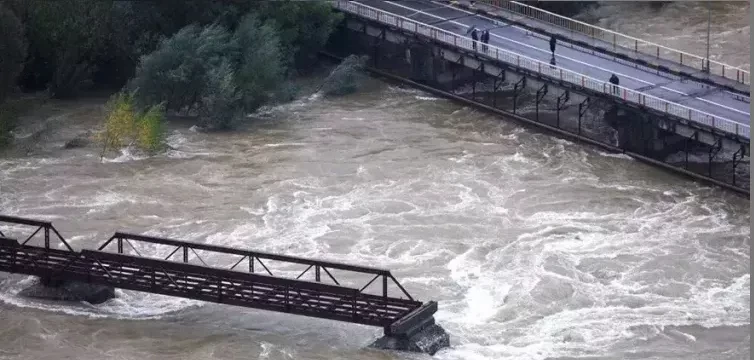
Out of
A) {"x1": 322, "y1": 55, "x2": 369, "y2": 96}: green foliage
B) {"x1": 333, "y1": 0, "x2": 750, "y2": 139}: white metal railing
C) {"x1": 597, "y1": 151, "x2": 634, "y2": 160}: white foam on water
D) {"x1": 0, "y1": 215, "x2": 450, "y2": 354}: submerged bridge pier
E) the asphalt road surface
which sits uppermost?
{"x1": 0, "y1": 215, "x2": 450, "y2": 354}: submerged bridge pier

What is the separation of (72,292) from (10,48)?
23854mm

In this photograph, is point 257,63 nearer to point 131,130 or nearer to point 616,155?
point 131,130

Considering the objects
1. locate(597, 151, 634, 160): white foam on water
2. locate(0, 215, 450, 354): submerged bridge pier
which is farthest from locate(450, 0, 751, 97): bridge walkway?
locate(0, 215, 450, 354): submerged bridge pier

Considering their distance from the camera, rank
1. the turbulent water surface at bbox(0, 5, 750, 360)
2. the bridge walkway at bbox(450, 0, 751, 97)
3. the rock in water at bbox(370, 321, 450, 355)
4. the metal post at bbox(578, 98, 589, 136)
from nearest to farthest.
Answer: the rock in water at bbox(370, 321, 450, 355) → the turbulent water surface at bbox(0, 5, 750, 360) → the metal post at bbox(578, 98, 589, 136) → the bridge walkway at bbox(450, 0, 751, 97)

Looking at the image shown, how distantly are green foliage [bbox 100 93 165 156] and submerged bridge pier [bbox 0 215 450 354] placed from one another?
16975mm

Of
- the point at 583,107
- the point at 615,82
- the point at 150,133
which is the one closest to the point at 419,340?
the point at 150,133

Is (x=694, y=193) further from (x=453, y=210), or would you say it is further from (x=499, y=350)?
(x=499, y=350)

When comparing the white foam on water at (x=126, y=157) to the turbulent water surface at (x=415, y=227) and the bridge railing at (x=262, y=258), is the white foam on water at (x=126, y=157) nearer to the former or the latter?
the turbulent water surface at (x=415, y=227)

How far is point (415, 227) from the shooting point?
66500 mm

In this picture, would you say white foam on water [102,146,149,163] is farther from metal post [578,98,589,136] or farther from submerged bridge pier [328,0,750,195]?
metal post [578,98,589,136]

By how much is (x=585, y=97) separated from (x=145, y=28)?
22162 mm

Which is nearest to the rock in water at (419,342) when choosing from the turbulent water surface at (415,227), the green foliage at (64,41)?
the turbulent water surface at (415,227)

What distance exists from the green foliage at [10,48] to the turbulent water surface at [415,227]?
3174 mm

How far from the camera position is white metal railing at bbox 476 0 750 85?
268 feet
